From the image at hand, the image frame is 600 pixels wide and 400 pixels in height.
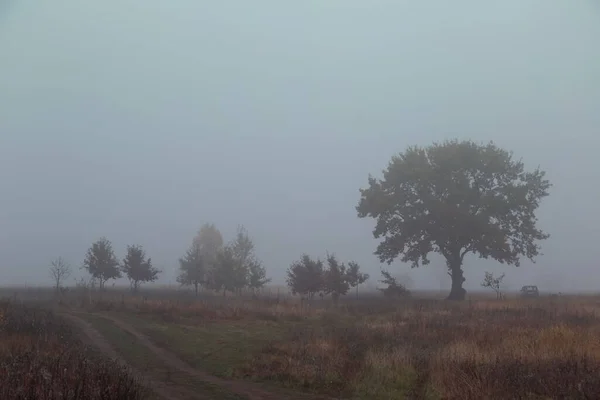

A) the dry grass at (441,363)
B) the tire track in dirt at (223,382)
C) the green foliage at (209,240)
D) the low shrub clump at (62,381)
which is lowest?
the tire track in dirt at (223,382)

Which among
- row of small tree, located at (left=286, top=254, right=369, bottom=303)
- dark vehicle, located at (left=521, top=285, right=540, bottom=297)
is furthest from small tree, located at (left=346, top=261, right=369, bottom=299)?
dark vehicle, located at (left=521, top=285, right=540, bottom=297)

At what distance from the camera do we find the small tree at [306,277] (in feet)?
138

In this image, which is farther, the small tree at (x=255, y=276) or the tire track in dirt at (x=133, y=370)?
the small tree at (x=255, y=276)

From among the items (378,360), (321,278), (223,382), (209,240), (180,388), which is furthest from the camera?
(209,240)

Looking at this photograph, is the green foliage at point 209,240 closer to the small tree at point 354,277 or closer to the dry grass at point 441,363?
the small tree at point 354,277

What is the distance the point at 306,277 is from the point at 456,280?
13.8 meters

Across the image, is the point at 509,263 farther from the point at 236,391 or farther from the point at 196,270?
the point at 236,391

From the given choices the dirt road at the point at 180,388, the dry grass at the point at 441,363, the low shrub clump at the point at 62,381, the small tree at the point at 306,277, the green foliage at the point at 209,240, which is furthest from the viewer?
the green foliage at the point at 209,240

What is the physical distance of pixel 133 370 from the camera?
44.1 ft

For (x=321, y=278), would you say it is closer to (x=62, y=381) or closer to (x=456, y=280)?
(x=456, y=280)

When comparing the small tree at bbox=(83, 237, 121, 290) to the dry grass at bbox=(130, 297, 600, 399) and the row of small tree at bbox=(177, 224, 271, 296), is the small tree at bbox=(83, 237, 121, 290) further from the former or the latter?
the dry grass at bbox=(130, 297, 600, 399)

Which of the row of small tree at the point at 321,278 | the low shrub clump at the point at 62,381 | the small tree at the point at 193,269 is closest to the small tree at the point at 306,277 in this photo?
the row of small tree at the point at 321,278

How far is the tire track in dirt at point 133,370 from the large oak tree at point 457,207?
29293 millimetres

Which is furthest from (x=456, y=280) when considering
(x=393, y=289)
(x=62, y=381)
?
(x=62, y=381)
